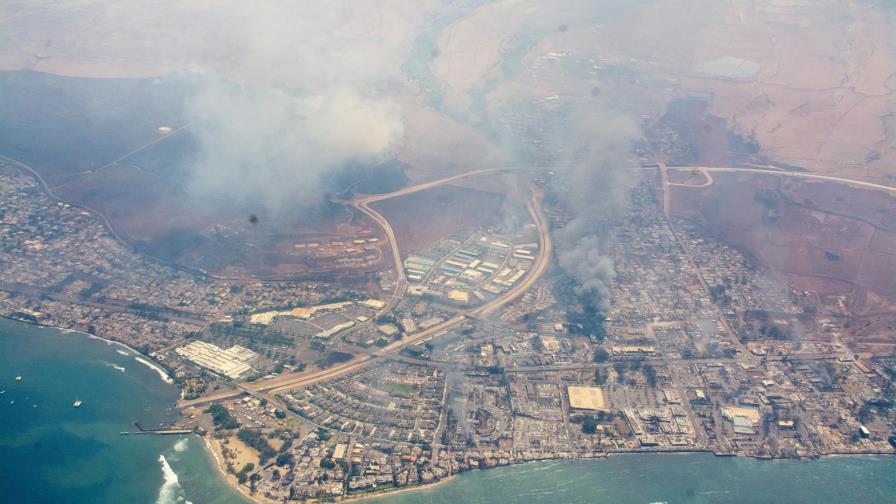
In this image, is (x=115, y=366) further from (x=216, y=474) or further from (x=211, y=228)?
(x=211, y=228)

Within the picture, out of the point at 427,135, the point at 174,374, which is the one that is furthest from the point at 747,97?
the point at 174,374

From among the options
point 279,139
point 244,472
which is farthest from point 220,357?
point 279,139

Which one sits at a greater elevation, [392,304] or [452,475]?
[392,304]

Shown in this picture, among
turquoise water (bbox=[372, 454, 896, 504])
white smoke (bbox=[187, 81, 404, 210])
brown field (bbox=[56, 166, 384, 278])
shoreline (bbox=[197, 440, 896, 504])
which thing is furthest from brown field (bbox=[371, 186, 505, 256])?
turquoise water (bbox=[372, 454, 896, 504])

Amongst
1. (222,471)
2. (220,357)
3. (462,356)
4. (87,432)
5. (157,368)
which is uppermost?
(462,356)

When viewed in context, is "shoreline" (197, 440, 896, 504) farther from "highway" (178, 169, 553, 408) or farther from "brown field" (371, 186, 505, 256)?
"brown field" (371, 186, 505, 256)

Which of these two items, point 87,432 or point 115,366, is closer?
point 87,432

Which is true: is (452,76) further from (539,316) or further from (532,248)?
(539,316)
